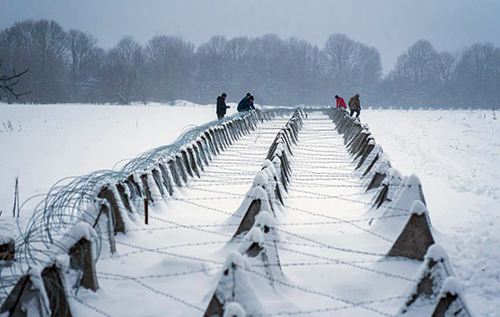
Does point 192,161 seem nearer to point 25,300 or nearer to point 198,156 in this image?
point 198,156

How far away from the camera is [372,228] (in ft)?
22.8

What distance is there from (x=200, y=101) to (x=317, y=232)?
112m

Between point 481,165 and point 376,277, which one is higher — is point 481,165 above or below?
below

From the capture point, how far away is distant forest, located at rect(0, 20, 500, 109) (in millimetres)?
93688

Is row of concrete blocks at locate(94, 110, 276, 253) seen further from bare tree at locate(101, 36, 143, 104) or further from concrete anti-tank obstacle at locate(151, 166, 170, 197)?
bare tree at locate(101, 36, 143, 104)

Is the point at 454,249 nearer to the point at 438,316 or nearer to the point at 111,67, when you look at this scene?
the point at 438,316

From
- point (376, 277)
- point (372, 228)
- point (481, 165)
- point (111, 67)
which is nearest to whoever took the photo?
point (376, 277)

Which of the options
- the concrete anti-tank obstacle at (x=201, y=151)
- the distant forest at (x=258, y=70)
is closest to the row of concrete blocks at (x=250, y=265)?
the concrete anti-tank obstacle at (x=201, y=151)

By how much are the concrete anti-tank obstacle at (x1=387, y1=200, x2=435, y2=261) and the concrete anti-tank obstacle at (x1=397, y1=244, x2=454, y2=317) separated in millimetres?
1235

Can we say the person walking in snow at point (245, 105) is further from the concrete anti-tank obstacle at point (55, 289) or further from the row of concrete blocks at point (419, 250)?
the concrete anti-tank obstacle at point (55, 289)

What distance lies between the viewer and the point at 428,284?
4215mm

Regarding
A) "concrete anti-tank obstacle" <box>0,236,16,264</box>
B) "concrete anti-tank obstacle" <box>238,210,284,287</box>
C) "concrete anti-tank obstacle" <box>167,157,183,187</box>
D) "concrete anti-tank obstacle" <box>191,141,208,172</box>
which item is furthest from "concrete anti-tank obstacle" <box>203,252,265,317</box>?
"concrete anti-tank obstacle" <box>191,141,208,172</box>

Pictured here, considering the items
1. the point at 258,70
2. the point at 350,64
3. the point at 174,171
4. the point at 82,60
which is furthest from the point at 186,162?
the point at 350,64

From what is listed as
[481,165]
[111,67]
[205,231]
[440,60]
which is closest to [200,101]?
[111,67]
